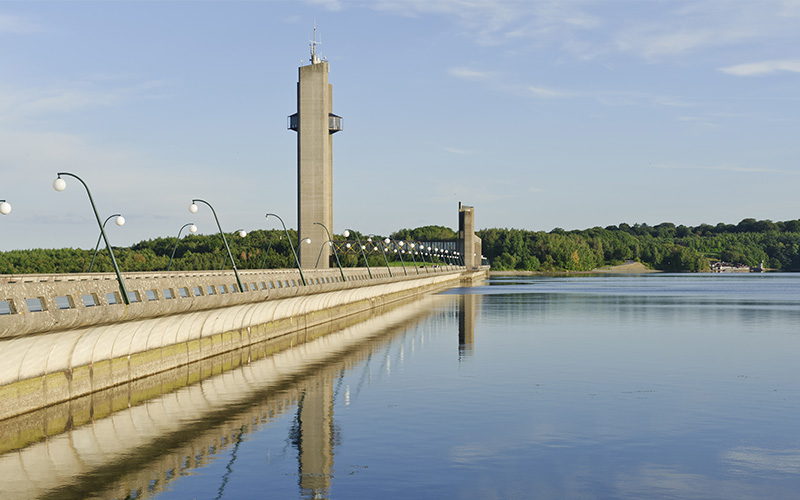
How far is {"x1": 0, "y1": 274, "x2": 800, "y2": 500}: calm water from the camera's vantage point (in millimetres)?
17750

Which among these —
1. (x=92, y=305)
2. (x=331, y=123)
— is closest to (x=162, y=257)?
(x=331, y=123)

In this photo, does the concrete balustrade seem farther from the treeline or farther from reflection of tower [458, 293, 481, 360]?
the treeline

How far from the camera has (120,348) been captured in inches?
1184

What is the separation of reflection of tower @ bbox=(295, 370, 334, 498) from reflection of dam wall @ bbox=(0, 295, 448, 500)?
3 centimetres

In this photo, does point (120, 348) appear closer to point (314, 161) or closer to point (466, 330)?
point (466, 330)

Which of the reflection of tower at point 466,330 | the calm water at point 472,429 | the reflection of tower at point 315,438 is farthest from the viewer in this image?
the reflection of tower at point 466,330

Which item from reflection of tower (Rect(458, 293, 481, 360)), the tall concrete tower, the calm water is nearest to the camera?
the calm water

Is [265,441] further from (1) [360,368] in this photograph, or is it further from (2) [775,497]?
(1) [360,368]

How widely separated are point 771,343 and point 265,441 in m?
39.5

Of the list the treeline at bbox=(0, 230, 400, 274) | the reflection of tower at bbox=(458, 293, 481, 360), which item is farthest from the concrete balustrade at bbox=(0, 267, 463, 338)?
the treeline at bbox=(0, 230, 400, 274)

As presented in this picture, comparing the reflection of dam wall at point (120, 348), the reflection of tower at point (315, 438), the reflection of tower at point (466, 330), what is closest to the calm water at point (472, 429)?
the reflection of tower at point (315, 438)

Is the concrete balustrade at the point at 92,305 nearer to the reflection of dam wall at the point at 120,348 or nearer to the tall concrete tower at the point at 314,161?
the reflection of dam wall at the point at 120,348

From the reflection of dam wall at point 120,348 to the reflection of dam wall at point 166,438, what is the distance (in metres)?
1.21

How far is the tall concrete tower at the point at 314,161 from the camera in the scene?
402 feet
